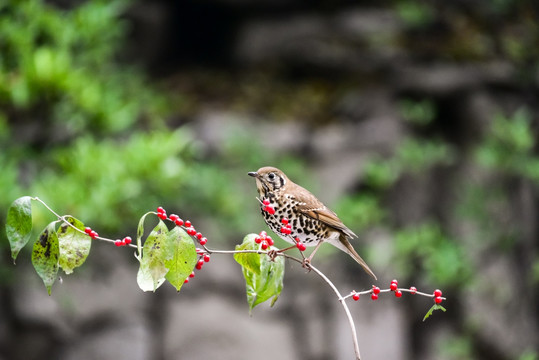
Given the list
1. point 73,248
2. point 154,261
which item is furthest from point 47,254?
point 154,261

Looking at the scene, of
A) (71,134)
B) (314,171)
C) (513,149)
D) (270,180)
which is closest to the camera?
(270,180)

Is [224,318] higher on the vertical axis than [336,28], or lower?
lower

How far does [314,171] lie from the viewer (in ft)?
12.8

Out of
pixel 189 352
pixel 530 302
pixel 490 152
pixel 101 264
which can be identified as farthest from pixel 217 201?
pixel 530 302

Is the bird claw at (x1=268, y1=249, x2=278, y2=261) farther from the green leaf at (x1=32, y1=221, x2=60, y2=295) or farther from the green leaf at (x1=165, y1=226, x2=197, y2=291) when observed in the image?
the green leaf at (x1=32, y1=221, x2=60, y2=295)

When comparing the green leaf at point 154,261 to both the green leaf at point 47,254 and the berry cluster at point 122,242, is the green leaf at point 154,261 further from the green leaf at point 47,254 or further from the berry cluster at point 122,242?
the green leaf at point 47,254

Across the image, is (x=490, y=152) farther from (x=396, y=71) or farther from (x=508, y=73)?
(x=396, y=71)

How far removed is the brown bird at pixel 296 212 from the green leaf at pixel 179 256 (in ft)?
0.66

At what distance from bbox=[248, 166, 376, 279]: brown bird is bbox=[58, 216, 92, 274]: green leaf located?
1.01 feet

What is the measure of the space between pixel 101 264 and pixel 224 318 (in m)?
0.84

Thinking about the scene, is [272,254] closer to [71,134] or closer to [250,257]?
[250,257]

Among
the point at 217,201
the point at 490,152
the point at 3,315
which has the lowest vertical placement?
the point at 3,315

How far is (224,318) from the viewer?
366 centimetres

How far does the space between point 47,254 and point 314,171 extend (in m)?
3.05
